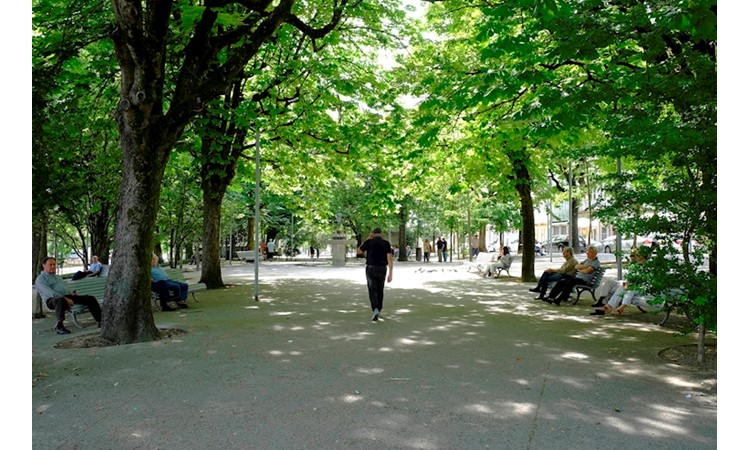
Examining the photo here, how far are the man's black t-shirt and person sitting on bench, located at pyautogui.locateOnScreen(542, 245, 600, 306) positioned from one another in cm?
439

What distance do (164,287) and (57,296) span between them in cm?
264

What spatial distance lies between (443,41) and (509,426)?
42.0 feet

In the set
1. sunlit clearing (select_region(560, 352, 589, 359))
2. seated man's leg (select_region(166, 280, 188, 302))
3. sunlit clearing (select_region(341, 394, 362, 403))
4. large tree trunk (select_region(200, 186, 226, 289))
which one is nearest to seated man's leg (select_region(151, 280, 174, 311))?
seated man's leg (select_region(166, 280, 188, 302))

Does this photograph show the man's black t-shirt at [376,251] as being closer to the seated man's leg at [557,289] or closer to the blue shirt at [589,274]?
the seated man's leg at [557,289]

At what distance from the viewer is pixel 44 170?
1038cm

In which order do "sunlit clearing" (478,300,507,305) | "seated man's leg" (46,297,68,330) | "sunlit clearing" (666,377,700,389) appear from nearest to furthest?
1. "sunlit clearing" (666,377,700,389)
2. "seated man's leg" (46,297,68,330)
3. "sunlit clearing" (478,300,507,305)

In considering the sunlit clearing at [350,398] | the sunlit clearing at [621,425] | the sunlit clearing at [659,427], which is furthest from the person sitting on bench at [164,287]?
the sunlit clearing at [659,427]

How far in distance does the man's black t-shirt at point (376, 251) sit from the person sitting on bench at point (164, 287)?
434cm

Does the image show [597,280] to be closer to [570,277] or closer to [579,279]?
[579,279]

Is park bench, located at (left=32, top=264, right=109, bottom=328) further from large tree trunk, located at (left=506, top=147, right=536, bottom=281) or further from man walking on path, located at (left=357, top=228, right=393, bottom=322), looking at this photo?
large tree trunk, located at (left=506, top=147, right=536, bottom=281)

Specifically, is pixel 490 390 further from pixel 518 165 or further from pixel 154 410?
pixel 518 165

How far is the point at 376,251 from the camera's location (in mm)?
10445

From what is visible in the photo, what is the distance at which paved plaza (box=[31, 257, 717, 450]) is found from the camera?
169 inches

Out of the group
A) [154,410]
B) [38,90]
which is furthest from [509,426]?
[38,90]
